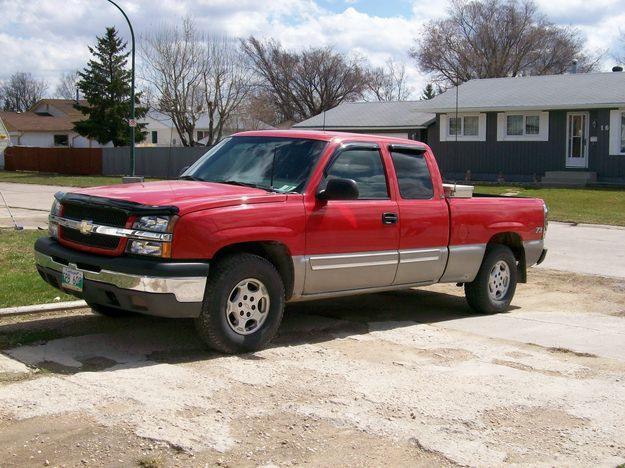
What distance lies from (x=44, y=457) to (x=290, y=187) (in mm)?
3276

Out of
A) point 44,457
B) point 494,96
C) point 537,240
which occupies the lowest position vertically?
point 44,457

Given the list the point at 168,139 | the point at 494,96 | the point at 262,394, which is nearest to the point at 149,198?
the point at 262,394

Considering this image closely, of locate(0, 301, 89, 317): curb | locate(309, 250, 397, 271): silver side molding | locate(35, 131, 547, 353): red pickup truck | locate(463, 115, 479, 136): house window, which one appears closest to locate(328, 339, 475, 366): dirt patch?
locate(35, 131, 547, 353): red pickup truck

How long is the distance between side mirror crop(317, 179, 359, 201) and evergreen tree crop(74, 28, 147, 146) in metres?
49.2

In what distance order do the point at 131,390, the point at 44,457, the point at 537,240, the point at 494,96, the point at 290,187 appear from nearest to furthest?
the point at 44,457 < the point at 131,390 < the point at 290,187 < the point at 537,240 < the point at 494,96

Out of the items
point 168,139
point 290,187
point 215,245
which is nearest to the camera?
point 215,245

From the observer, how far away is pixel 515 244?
902 cm

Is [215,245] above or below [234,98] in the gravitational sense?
below

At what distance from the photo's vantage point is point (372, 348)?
693 centimetres

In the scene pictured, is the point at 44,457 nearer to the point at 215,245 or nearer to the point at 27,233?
the point at 215,245

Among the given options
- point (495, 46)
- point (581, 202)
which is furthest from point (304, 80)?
point (581, 202)

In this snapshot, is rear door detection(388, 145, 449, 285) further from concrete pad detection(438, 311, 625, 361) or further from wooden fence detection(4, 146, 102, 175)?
wooden fence detection(4, 146, 102, 175)

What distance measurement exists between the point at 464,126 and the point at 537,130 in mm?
3463

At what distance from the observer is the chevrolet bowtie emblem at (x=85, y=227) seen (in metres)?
6.31
